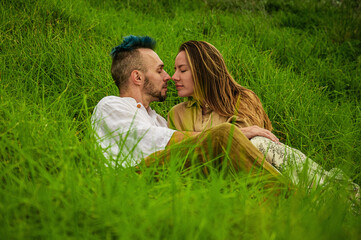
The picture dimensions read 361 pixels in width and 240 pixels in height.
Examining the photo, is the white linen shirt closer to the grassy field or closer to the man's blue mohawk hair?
the grassy field

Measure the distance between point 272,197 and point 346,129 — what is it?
1.91m

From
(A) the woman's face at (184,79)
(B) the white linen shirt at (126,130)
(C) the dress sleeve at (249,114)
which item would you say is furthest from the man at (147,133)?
(C) the dress sleeve at (249,114)

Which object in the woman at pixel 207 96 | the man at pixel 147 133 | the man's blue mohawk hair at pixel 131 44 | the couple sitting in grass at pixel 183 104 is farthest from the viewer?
the man's blue mohawk hair at pixel 131 44

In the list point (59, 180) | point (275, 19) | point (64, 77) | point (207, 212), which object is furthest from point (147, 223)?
point (275, 19)

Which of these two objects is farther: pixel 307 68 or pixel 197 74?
pixel 307 68

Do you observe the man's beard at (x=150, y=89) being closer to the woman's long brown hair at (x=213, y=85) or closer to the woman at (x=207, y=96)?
the woman at (x=207, y=96)

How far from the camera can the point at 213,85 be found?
303 centimetres

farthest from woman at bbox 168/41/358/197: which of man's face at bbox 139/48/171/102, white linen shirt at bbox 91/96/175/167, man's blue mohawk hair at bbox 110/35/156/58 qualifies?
white linen shirt at bbox 91/96/175/167

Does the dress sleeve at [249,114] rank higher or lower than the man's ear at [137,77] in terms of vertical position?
lower

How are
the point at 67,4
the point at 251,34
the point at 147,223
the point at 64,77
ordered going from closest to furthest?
the point at 147,223, the point at 64,77, the point at 67,4, the point at 251,34

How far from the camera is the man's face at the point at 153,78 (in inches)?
117

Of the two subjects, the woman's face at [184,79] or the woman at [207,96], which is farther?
the woman's face at [184,79]

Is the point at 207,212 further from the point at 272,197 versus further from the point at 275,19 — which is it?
the point at 275,19

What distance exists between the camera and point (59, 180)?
1461 millimetres
